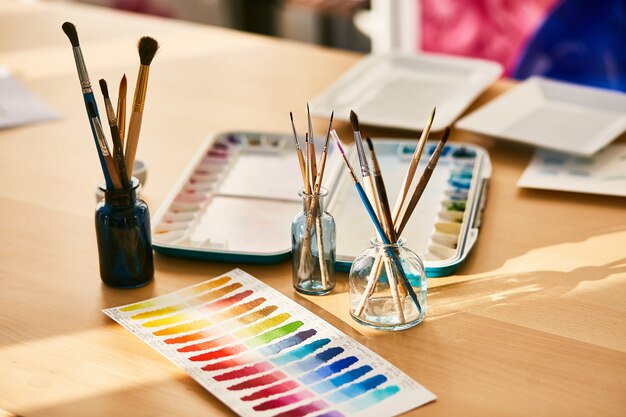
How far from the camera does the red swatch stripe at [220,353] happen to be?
95cm

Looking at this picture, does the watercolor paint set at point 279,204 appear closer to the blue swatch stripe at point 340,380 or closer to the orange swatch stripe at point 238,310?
the orange swatch stripe at point 238,310

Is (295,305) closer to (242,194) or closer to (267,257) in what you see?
(267,257)

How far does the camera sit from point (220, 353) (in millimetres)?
961

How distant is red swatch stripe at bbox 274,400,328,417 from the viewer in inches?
33.8

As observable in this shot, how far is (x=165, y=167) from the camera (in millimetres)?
1439

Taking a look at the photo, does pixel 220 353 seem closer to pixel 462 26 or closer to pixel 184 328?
pixel 184 328

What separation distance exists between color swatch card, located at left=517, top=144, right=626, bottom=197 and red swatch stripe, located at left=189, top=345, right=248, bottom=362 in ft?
1.83

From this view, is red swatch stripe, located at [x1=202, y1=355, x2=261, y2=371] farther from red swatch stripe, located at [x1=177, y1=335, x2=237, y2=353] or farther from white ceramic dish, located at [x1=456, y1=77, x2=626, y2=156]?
white ceramic dish, located at [x1=456, y1=77, x2=626, y2=156]

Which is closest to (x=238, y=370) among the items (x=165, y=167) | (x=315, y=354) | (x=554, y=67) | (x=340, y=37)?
(x=315, y=354)

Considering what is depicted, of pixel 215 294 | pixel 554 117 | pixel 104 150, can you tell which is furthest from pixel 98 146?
pixel 554 117

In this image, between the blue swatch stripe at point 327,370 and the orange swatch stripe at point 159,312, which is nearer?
the blue swatch stripe at point 327,370

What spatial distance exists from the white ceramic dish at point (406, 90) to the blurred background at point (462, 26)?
0.62m

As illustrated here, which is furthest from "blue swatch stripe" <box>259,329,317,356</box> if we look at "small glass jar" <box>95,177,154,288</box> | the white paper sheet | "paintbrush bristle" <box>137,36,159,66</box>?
the white paper sheet

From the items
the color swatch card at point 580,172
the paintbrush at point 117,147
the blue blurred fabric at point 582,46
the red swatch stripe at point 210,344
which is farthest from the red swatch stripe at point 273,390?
the blue blurred fabric at point 582,46
